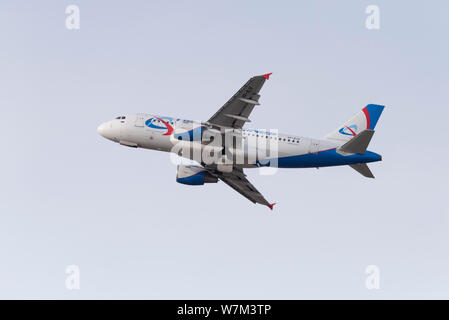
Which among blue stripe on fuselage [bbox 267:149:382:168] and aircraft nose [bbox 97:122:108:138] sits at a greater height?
aircraft nose [bbox 97:122:108:138]

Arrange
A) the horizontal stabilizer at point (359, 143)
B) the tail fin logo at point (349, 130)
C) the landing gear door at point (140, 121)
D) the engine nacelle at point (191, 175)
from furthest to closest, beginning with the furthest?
the engine nacelle at point (191, 175) → the tail fin logo at point (349, 130) → the landing gear door at point (140, 121) → the horizontal stabilizer at point (359, 143)

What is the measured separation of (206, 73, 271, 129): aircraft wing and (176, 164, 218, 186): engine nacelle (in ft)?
26.8

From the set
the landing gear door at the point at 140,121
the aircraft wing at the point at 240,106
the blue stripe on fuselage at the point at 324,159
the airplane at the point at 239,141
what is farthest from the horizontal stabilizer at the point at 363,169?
the landing gear door at the point at 140,121

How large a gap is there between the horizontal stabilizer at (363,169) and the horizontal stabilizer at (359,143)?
2.50 meters

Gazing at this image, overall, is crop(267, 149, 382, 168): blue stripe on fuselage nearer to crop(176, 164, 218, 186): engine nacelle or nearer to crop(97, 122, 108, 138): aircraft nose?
crop(176, 164, 218, 186): engine nacelle

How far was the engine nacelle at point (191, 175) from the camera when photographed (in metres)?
67.3

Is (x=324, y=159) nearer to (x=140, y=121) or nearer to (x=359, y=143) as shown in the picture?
(x=359, y=143)

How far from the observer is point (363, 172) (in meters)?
62.7

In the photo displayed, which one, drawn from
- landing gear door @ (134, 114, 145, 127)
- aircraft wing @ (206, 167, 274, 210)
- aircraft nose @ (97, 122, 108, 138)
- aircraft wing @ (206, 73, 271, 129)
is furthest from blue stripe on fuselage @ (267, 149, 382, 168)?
aircraft nose @ (97, 122, 108, 138)

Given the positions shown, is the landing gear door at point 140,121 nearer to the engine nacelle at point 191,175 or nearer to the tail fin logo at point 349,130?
the engine nacelle at point 191,175

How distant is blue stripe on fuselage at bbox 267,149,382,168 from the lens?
60438 millimetres

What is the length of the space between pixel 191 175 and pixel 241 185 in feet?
19.5

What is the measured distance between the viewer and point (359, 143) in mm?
59531

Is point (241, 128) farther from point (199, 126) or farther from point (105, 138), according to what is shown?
point (105, 138)
